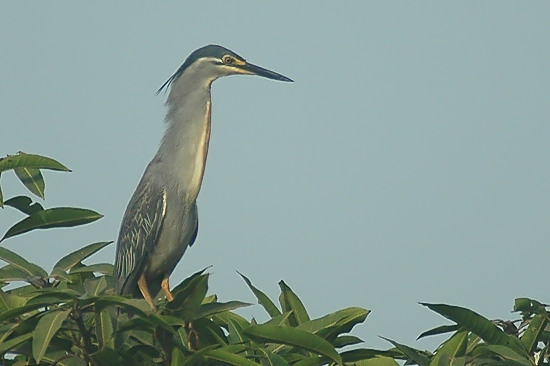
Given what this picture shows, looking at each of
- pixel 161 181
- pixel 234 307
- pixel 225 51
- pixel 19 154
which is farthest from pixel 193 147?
pixel 234 307

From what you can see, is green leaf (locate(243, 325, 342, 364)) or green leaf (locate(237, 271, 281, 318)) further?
green leaf (locate(237, 271, 281, 318))

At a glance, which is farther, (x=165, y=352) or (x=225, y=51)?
(x=225, y=51)

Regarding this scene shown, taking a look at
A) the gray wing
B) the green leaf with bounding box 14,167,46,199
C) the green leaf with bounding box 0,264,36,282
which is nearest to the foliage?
the green leaf with bounding box 0,264,36,282

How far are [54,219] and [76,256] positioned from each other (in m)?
0.28

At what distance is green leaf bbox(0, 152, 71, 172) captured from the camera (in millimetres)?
Answer: 3355

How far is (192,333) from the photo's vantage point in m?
3.14

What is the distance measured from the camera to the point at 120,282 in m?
5.14

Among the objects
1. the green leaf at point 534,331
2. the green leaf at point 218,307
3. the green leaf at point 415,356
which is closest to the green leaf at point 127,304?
the green leaf at point 218,307

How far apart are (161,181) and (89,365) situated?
8.18 ft

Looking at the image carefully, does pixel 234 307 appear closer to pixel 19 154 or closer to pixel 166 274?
pixel 19 154

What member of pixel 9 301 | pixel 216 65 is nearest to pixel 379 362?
pixel 9 301

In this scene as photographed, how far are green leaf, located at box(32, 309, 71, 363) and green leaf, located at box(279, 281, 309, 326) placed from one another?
1066 mm

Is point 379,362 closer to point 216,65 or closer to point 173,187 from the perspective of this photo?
point 173,187

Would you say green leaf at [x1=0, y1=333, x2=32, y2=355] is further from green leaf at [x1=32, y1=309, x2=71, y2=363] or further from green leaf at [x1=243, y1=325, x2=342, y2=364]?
green leaf at [x1=243, y1=325, x2=342, y2=364]
